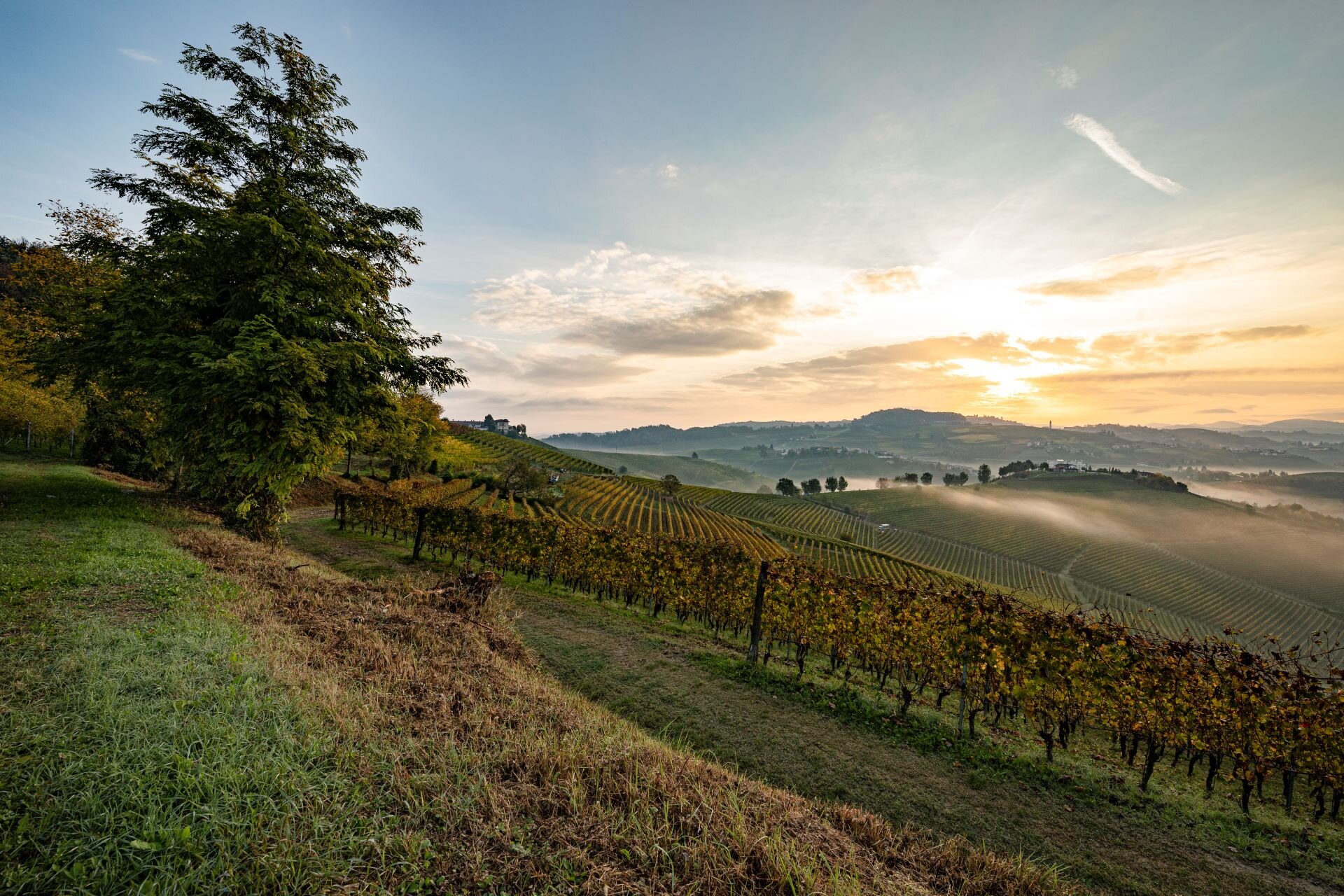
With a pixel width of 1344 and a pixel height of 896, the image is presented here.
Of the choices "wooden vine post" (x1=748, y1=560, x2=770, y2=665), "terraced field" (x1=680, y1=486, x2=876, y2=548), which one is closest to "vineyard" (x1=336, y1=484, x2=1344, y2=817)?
"wooden vine post" (x1=748, y1=560, x2=770, y2=665)

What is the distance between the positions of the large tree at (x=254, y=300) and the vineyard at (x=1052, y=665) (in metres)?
11.5

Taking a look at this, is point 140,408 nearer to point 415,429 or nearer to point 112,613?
point 415,429

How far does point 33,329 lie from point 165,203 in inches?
739

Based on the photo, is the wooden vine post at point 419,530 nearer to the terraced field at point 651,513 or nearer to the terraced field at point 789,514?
the terraced field at point 651,513

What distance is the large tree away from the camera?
11945 mm

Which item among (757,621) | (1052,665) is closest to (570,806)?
(757,621)

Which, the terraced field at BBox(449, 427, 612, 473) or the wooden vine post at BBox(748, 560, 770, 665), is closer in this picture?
the wooden vine post at BBox(748, 560, 770, 665)

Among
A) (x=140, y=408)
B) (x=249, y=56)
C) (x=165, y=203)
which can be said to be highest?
(x=249, y=56)

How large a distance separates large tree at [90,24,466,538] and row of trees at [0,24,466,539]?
5 centimetres

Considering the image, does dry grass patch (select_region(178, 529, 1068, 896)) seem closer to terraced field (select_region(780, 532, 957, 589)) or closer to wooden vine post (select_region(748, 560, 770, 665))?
wooden vine post (select_region(748, 560, 770, 665))

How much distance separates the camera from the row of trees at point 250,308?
1200 cm

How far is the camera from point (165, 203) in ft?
43.2

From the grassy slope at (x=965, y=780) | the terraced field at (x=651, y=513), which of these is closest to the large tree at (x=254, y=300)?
the grassy slope at (x=965, y=780)

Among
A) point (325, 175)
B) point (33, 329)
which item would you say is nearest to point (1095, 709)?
point (325, 175)
